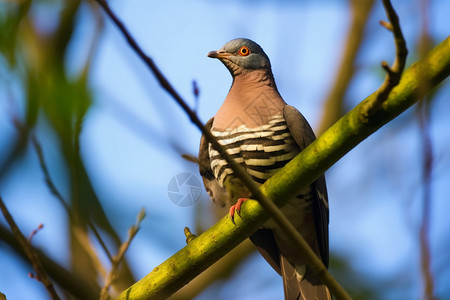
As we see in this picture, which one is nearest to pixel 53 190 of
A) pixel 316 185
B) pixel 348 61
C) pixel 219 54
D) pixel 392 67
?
pixel 392 67

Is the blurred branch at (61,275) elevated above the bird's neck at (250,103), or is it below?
below

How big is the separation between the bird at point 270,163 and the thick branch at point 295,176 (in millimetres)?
875

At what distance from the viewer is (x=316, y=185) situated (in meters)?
4.71

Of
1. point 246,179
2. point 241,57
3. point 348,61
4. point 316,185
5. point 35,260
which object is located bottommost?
point 316,185

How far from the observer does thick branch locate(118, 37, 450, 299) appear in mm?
2904

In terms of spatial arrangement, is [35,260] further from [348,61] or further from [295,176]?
[348,61]

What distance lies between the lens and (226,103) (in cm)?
523

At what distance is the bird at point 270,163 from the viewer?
4.66 metres

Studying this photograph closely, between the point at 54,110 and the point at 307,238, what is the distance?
A: 111 inches

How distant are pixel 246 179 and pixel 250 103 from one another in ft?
8.26

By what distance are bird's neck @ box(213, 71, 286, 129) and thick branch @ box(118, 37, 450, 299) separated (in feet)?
4.79

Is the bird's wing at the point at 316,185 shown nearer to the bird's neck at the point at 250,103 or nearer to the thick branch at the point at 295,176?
the bird's neck at the point at 250,103

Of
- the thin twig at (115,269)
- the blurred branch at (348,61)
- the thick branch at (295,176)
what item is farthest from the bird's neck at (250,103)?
the thin twig at (115,269)

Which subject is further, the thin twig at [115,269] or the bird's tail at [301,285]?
the bird's tail at [301,285]
